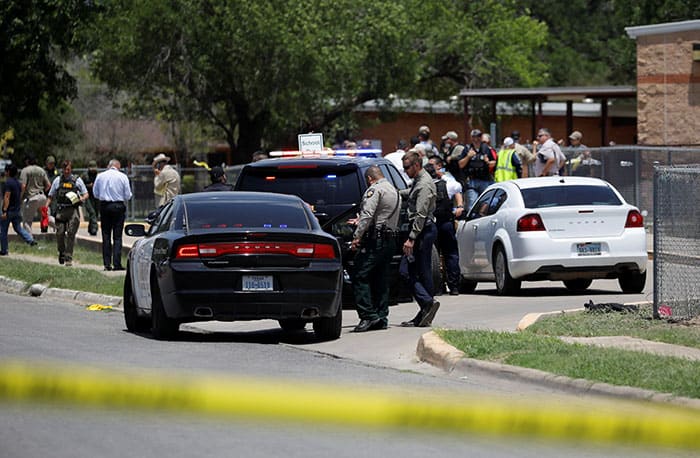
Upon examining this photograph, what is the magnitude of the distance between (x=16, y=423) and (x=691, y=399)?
14.9 ft

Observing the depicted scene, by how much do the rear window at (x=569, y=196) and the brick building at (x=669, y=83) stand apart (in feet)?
39.1

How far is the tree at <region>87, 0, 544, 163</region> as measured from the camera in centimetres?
4616

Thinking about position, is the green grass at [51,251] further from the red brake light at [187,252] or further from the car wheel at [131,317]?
the red brake light at [187,252]

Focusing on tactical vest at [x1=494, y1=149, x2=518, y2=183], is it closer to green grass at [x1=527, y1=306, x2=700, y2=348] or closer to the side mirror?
the side mirror

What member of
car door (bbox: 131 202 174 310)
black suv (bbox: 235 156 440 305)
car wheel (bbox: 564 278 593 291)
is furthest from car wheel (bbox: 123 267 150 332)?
car wheel (bbox: 564 278 593 291)

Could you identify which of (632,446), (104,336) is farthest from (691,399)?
(104,336)

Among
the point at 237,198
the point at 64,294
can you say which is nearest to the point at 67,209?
the point at 64,294

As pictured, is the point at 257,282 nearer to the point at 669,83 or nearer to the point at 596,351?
the point at 596,351

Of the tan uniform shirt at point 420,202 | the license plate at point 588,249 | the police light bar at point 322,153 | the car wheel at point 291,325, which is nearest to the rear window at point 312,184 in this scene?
the police light bar at point 322,153

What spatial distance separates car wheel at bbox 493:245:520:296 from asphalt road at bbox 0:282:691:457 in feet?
8.64

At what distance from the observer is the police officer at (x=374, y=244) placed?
1600 cm

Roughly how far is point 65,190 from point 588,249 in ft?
35.4

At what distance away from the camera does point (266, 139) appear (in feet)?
186

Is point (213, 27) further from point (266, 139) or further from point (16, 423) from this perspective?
point (16, 423)
